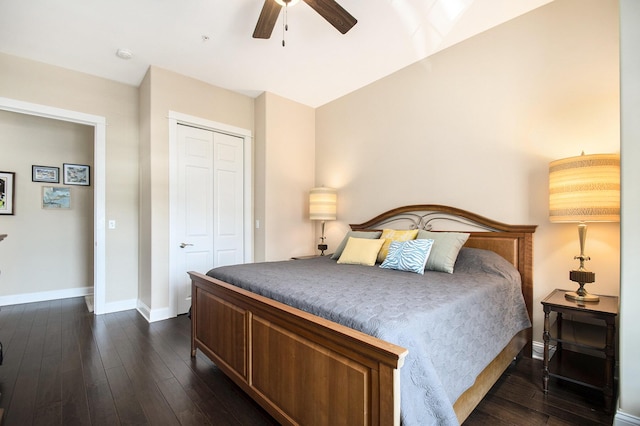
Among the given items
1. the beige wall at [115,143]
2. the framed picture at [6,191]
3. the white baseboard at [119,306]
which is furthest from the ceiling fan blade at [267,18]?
the framed picture at [6,191]

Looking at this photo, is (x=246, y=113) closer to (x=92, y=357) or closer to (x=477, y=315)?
(x=92, y=357)

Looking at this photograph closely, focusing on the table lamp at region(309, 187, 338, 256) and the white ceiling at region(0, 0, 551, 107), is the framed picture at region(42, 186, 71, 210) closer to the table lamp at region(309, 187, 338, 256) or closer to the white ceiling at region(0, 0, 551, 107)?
the white ceiling at region(0, 0, 551, 107)

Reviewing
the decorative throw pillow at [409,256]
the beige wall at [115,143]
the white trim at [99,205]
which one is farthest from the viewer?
the white trim at [99,205]

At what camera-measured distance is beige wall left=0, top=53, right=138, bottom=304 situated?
335 cm

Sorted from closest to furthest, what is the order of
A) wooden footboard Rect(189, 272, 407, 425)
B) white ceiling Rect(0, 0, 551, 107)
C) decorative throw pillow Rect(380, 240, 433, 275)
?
1. wooden footboard Rect(189, 272, 407, 425)
2. decorative throw pillow Rect(380, 240, 433, 275)
3. white ceiling Rect(0, 0, 551, 107)

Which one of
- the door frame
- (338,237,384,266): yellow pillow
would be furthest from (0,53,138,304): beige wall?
(338,237,384,266): yellow pillow

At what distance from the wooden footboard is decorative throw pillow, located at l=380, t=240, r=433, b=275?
1.22 metres

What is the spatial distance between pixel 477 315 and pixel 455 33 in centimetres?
257

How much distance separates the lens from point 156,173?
3.45 meters

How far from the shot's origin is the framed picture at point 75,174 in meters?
4.43

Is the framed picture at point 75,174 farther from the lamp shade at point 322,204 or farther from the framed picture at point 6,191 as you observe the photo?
the lamp shade at point 322,204

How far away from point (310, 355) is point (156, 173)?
296 cm

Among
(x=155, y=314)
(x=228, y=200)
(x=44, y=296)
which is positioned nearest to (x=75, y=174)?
(x=44, y=296)

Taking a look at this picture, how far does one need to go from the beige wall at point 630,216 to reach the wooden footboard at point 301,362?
129 cm
